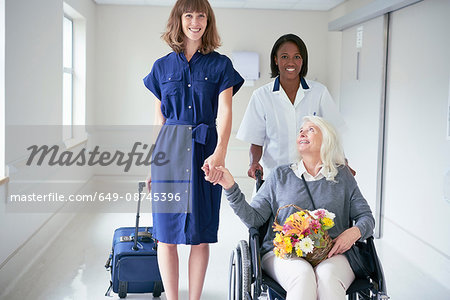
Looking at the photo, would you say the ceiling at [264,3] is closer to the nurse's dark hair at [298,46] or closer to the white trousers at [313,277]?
the nurse's dark hair at [298,46]

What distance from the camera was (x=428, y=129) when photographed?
367 centimetres

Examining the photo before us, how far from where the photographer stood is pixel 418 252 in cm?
379

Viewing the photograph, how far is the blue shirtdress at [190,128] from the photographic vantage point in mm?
2283

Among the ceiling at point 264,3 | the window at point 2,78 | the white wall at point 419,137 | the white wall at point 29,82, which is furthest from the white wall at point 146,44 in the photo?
the window at point 2,78

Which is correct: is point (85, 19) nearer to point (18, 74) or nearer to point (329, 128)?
point (18, 74)

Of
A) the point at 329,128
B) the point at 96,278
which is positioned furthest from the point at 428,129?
the point at 96,278

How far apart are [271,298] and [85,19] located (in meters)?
4.71

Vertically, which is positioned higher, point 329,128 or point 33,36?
point 33,36

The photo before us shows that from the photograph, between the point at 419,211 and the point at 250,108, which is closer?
the point at 250,108

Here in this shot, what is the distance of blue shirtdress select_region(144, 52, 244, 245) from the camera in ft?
7.49

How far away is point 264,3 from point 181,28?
4.45 metres

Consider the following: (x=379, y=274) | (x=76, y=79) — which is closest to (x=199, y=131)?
(x=379, y=274)

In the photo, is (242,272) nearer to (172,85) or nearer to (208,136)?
(208,136)

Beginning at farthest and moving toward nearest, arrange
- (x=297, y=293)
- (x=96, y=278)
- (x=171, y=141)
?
(x=96, y=278) → (x=171, y=141) → (x=297, y=293)
